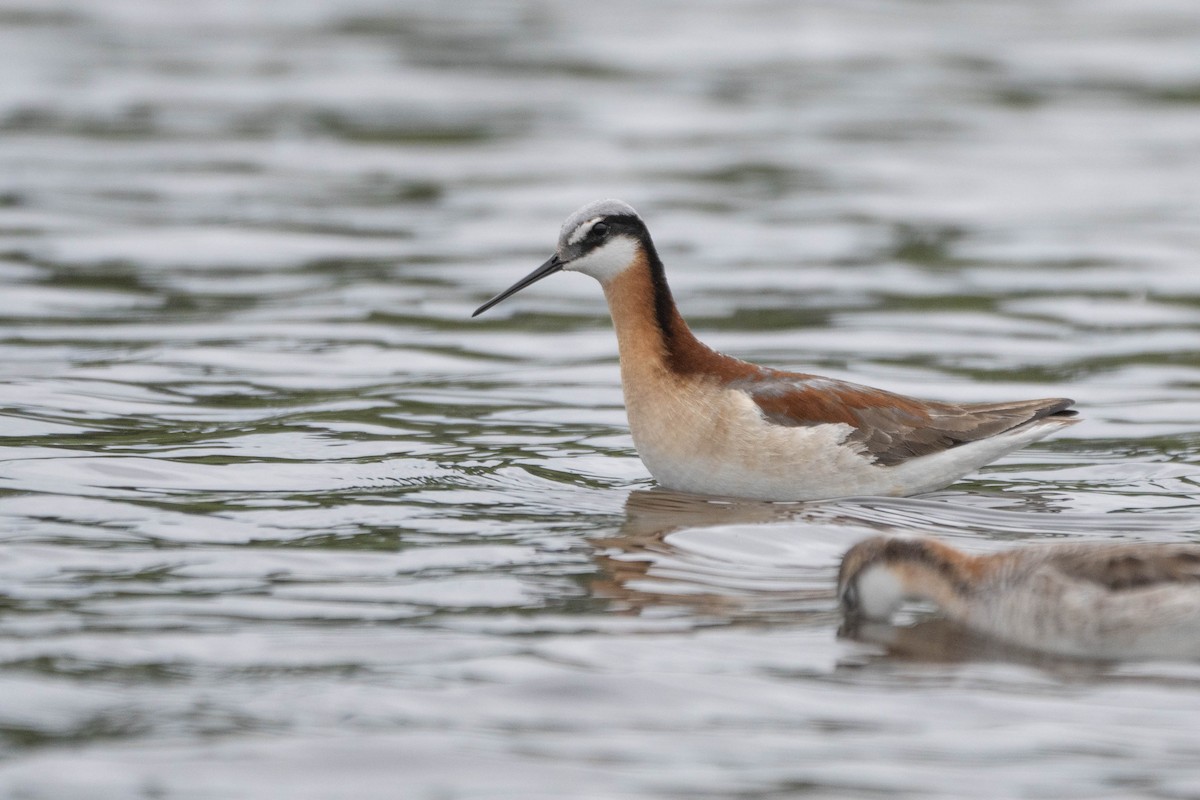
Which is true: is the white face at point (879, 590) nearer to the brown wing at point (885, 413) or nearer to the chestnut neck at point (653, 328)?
the brown wing at point (885, 413)

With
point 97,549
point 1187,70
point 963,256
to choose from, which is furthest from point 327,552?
point 1187,70

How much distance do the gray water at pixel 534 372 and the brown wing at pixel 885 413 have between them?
361 mm

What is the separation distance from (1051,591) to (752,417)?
2987 millimetres

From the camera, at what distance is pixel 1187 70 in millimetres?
28391

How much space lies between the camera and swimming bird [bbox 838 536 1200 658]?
25.8 feet

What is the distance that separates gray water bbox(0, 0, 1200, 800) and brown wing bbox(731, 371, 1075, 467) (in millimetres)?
361

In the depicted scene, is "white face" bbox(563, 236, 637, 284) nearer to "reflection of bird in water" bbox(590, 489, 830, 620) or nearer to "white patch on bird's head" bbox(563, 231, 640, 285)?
"white patch on bird's head" bbox(563, 231, 640, 285)

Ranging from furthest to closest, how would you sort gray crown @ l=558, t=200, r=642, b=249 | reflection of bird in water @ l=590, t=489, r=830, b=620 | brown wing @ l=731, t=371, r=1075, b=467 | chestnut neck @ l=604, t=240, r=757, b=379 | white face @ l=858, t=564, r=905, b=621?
gray crown @ l=558, t=200, r=642, b=249 < chestnut neck @ l=604, t=240, r=757, b=379 < brown wing @ l=731, t=371, r=1075, b=467 < reflection of bird in water @ l=590, t=489, r=830, b=620 < white face @ l=858, t=564, r=905, b=621

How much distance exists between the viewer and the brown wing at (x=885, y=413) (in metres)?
10.9

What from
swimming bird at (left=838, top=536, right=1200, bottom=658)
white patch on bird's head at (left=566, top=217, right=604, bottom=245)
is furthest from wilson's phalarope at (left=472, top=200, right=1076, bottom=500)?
swimming bird at (left=838, top=536, right=1200, bottom=658)

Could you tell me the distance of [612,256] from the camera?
11398 mm

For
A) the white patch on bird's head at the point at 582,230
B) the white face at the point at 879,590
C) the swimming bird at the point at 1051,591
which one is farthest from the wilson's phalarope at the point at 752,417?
the white face at the point at 879,590

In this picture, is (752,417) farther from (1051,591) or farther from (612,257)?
(1051,591)

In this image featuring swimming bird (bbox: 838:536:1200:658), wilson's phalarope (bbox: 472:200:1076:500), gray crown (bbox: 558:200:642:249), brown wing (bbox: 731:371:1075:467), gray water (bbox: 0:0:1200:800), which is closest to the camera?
gray water (bbox: 0:0:1200:800)
